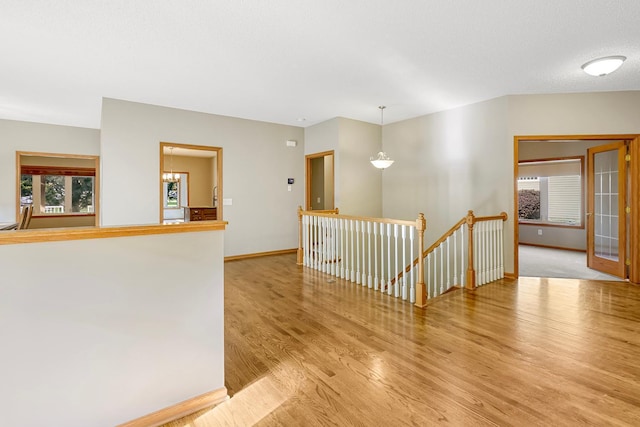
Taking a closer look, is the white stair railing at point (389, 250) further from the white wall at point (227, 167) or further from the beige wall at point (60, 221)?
the beige wall at point (60, 221)

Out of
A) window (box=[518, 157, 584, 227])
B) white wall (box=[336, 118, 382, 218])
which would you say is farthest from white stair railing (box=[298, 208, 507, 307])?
window (box=[518, 157, 584, 227])

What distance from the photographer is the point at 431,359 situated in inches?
92.5

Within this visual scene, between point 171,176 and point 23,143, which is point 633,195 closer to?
point 171,176

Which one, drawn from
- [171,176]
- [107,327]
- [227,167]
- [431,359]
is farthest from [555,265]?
[171,176]

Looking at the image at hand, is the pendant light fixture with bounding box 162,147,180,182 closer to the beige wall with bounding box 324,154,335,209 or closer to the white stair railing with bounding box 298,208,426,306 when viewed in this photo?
the beige wall with bounding box 324,154,335,209

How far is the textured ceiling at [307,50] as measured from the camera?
2.59m

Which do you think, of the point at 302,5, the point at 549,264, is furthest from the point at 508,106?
the point at 302,5

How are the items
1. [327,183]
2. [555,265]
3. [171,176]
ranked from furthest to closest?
[171,176], [327,183], [555,265]

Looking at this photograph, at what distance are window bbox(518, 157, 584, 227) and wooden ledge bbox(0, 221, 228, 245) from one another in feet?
28.2

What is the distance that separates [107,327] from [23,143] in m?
7.18

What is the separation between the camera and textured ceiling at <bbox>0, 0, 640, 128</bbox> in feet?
8.50

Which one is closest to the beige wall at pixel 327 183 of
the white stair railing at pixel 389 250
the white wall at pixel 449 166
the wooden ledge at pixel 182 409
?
the white wall at pixel 449 166

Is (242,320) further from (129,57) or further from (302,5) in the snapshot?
(129,57)

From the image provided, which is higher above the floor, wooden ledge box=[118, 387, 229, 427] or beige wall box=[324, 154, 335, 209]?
beige wall box=[324, 154, 335, 209]
